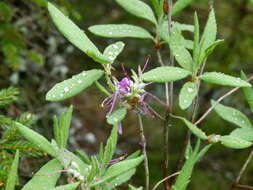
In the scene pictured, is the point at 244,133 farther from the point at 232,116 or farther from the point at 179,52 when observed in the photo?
the point at 179,52

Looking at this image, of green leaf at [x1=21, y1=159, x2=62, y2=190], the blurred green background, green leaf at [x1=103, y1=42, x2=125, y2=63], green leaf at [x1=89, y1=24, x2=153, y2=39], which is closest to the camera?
green leaf at [x1=21, y1=159, x2=62, y2=190]

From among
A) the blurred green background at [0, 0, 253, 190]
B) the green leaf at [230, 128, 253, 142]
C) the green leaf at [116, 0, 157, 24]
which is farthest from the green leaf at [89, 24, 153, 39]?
the blurred green background at [0, 0, 253, 190]

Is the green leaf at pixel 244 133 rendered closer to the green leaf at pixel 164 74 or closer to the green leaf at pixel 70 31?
the green leaf at pixel 164 74

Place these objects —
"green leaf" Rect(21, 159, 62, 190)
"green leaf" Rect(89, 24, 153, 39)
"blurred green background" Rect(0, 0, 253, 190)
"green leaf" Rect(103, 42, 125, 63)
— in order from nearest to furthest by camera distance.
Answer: "green leaf" Rect(21, 159, 62, 190), "green leaf" Rect(103, 42, 125, 63), "green leaf" Rect(89, 24, 153, 39), "blurred green background" Rect(0, 0, 253, 190)

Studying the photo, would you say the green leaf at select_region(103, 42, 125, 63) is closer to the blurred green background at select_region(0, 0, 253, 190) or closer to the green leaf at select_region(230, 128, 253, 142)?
the green leaf at select_region(230, 128, 253, 142)

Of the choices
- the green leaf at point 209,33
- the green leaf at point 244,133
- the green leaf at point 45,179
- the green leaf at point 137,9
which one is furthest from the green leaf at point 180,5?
the green leaf at point 45,179

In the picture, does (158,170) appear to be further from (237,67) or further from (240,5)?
(240,5)
